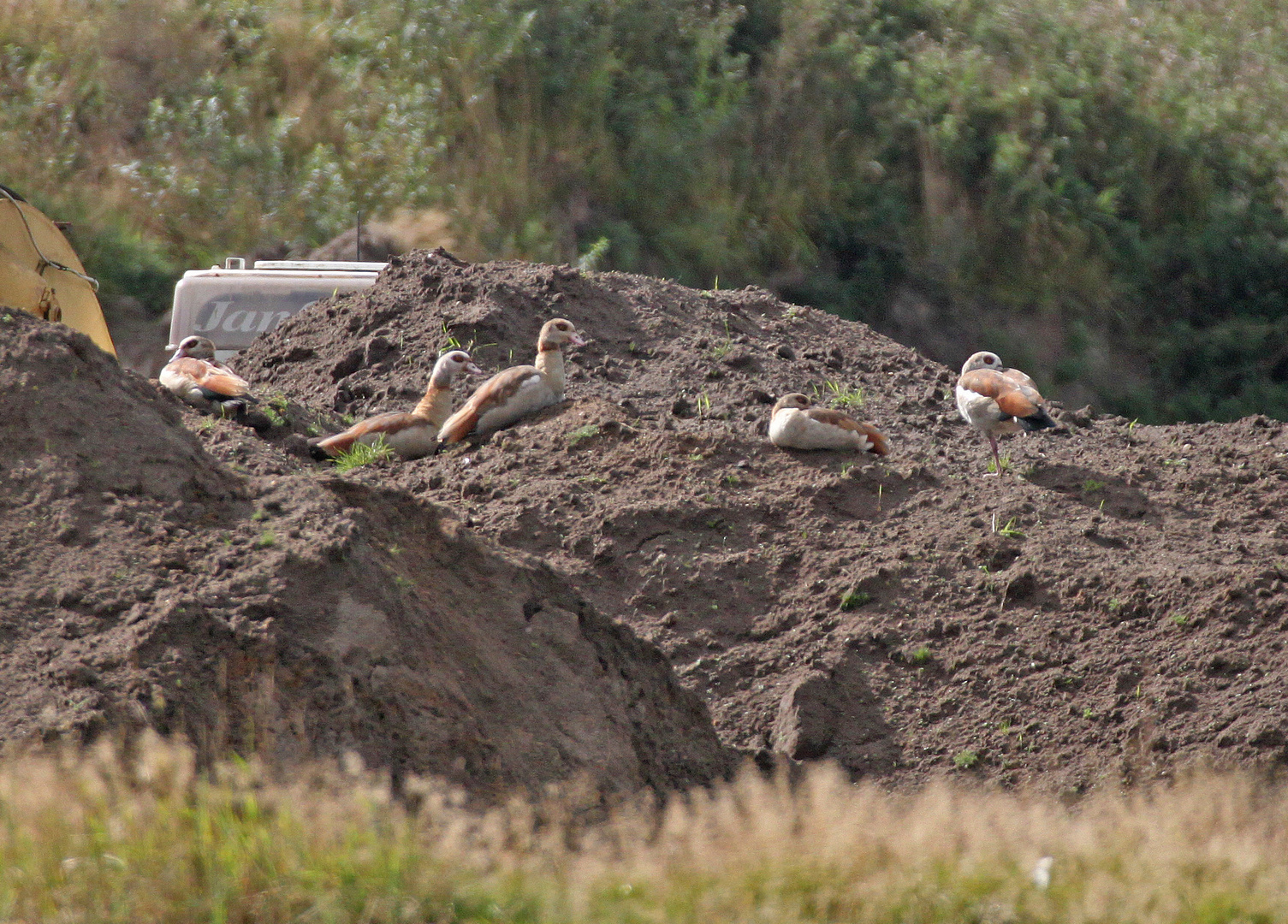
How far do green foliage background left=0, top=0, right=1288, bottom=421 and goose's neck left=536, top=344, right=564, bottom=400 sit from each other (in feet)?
34.5

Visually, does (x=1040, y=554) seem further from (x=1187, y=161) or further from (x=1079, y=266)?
(x=1187, y=161)

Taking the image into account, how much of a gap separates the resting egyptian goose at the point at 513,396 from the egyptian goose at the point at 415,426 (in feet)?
0.35

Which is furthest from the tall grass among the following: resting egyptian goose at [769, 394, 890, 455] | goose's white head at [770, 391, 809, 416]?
goose's white head at [770, 391, 809, 416]

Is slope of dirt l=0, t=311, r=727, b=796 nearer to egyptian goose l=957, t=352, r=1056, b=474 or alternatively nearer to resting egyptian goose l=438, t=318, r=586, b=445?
resting egyptian goose l=438, t=318, r=586, b=445

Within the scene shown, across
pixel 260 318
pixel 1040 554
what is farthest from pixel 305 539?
pixel 260 318

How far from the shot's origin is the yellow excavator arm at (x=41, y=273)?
9.11 meters

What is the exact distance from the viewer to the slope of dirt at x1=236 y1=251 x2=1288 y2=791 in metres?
6.50

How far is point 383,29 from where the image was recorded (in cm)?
2159

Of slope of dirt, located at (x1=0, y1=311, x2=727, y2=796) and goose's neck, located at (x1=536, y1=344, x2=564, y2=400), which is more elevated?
goose's neck, located at (x1=536, y1=344, x2=564, y2=400)


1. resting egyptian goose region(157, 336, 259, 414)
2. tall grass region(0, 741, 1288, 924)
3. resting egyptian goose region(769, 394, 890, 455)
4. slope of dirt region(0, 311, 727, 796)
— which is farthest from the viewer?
resting egyptian goose region(157, 336, 259, 414)

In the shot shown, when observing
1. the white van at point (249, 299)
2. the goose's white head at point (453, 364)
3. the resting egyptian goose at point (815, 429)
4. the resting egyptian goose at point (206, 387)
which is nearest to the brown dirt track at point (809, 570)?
the resting egyptian goose at point (815, 429)

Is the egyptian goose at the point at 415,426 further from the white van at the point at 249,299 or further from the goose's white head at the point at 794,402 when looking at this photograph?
the white van at the point at 249,299

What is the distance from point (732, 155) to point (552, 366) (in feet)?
44.8

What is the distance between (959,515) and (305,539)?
4.23m
